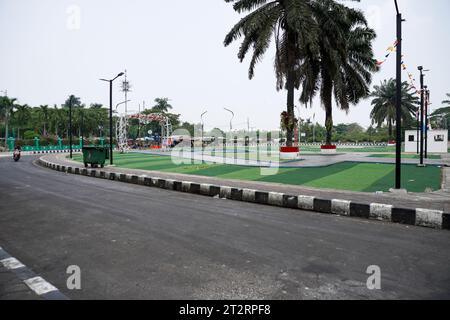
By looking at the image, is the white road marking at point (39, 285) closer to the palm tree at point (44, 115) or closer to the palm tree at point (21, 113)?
the palm tree at point (21, 113)

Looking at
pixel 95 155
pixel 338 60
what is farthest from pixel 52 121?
pixel 338 60

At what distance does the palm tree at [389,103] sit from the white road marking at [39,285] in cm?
6209

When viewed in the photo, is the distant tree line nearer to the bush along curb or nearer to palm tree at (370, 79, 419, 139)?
palm tree at (370, 79, 419, 139)

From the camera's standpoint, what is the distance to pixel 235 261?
4.46 m

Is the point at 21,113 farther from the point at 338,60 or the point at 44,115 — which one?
the point at 338,60

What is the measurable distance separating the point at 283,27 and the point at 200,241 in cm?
2028

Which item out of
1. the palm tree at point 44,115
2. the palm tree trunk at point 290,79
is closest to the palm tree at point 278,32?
the palm tree trunk at point 290,79

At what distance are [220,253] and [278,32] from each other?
66.8ft

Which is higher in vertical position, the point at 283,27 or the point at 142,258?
the point at 283,27

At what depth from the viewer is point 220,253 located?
4.79 meters
